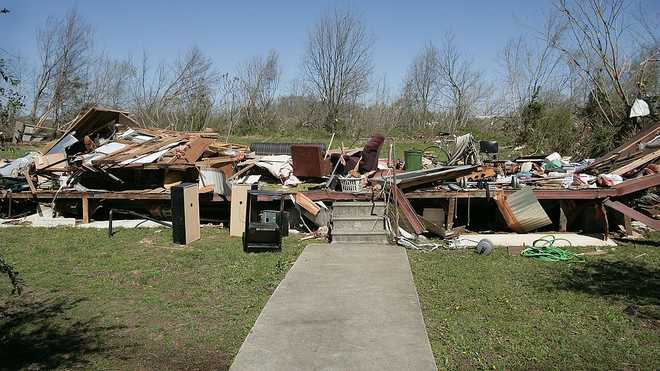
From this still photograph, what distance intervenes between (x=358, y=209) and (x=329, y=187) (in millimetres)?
1356

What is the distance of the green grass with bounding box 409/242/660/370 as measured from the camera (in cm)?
427

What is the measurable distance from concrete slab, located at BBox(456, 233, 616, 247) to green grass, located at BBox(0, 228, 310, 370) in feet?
9.29

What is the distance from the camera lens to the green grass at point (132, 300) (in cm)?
433

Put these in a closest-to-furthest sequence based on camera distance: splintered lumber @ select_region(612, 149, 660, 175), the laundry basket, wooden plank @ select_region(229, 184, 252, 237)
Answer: wooden plank @ select_region(229, 184, 252, 237), the laundry basket, splintered lumber @ select_region(612, 149, 660, 175)

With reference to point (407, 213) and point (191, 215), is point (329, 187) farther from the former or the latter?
point (191, 215)

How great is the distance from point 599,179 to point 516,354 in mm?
6448

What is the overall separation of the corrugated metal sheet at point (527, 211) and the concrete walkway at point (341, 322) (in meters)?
3.06

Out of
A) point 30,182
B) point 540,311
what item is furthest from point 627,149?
point 30,182

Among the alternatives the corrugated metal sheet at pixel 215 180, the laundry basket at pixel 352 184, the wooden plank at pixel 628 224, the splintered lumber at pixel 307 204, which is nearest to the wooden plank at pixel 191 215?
the corrugated metal sheet at pixel 215 180

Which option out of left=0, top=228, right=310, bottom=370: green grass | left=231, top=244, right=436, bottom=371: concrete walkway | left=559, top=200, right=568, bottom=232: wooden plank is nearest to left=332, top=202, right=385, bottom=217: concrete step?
left=0, top=228, right=310, bottom=370: green grass

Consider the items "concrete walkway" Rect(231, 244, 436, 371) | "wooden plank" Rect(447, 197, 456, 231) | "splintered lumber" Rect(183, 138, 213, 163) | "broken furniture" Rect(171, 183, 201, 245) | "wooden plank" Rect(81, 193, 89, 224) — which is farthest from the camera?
"splintered lumber" Rect(183, 138, 213, 163)

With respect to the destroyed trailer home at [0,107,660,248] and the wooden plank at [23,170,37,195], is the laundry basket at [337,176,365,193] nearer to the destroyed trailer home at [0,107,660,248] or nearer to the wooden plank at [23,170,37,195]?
the destroyed trailer home at [0,107,660,248]

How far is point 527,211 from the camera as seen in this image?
9.30 metres

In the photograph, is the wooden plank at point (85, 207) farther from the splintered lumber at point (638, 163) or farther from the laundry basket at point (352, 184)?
the splintered lumber at point (638, 163)
